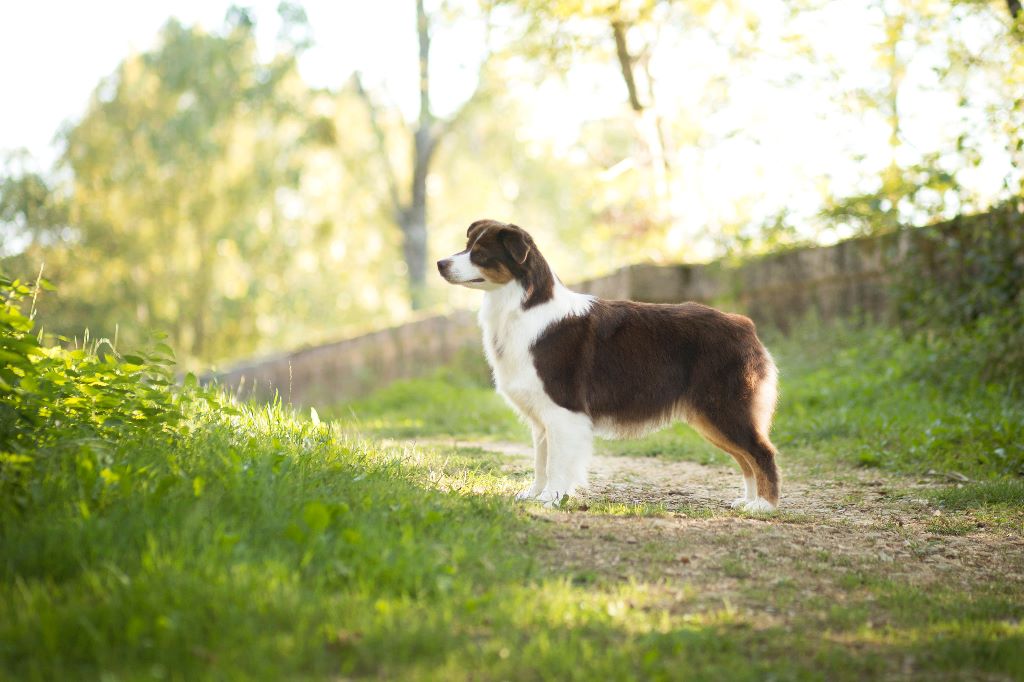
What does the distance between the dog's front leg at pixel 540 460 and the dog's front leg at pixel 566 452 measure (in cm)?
17

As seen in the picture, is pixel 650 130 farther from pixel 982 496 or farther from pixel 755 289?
pixel 982 496

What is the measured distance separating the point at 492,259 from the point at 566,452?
49.7 inches

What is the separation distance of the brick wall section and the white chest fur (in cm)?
279

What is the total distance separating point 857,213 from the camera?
Result: 40.7ft

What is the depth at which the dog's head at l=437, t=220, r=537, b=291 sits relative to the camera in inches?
230

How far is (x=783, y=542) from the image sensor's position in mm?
4746

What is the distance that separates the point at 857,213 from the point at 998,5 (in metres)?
3.41

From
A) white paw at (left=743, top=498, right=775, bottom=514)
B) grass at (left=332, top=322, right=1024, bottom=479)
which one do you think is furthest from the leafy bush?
white paw at (left=743, top=498, right=775, bottom=514)

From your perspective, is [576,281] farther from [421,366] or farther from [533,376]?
[533,376]

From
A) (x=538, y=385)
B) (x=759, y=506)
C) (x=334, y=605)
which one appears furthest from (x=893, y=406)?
(x=334, y=605)

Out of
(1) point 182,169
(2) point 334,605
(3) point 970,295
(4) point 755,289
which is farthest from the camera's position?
(1) point 182,169

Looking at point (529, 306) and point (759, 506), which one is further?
point (529, 306)

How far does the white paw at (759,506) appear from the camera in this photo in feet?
18.3

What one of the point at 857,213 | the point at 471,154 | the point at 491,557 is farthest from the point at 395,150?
the point at 491,557
